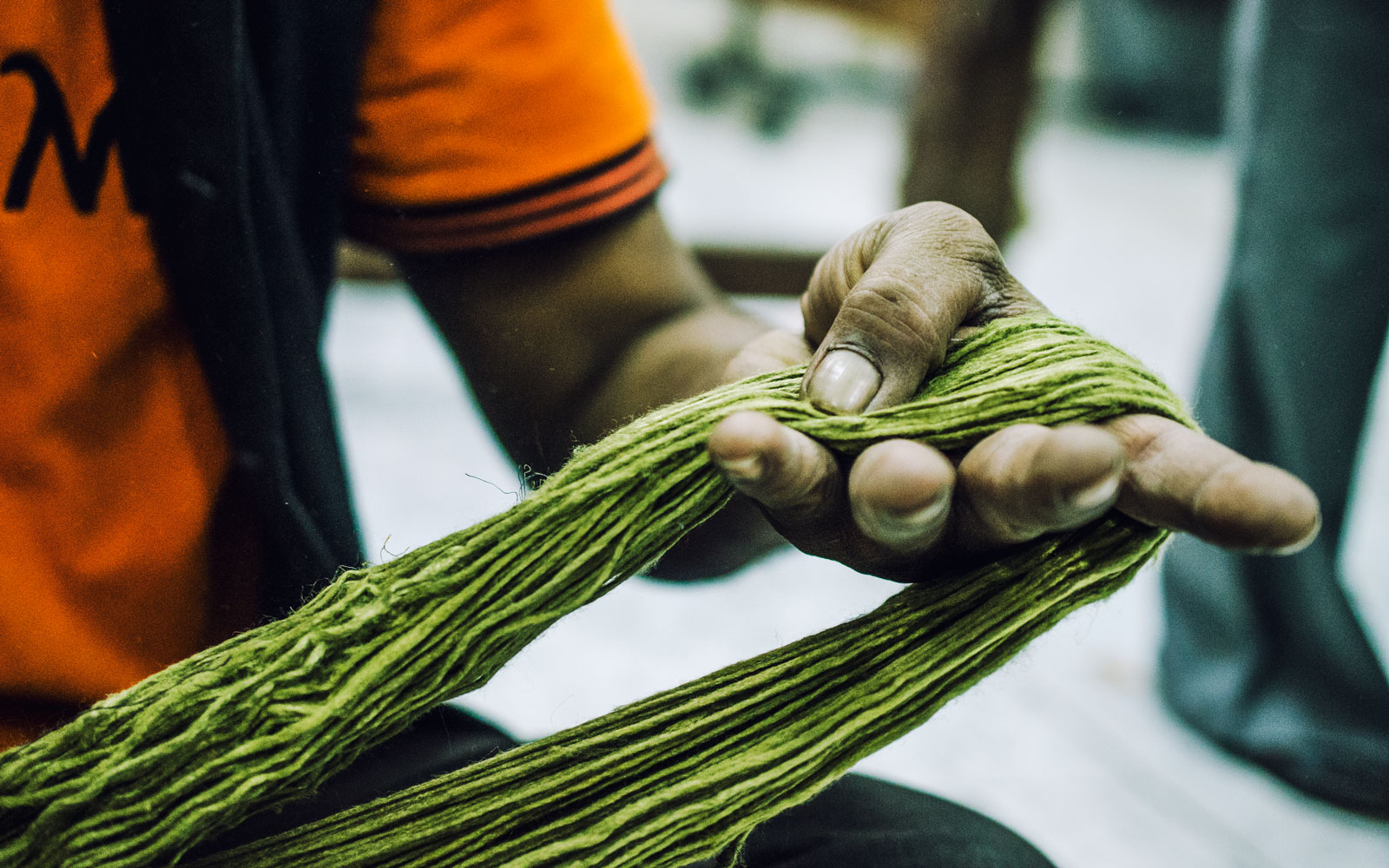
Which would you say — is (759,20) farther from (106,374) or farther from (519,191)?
(106,374)

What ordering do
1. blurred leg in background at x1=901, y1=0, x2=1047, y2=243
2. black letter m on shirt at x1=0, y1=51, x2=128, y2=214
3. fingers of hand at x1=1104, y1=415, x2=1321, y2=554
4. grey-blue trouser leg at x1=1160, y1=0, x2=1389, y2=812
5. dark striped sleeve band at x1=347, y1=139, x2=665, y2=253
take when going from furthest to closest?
blurred leg in background at x1=901, y1=0, x2=1047, y2=243, grey-blue trouser leg at x1=1160, y1=0, x2=1389, y2=812, dark striped sleeve band at x1=347, y1=139, x2=665, y2=253, black letter m on shirt at x1=0, y1=51, x2=128, y2=214, fingers of hand at x1=1104, y1=415, x2=1321, y2=554

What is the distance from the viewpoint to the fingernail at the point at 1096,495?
10.2 inches

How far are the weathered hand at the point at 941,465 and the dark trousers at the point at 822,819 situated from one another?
15cm

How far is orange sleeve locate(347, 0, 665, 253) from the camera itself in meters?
0.51

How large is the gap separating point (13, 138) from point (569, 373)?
0.25 metres

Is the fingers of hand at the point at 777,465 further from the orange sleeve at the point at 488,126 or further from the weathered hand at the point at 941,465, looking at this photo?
the orange sleeve at the point at 488,126

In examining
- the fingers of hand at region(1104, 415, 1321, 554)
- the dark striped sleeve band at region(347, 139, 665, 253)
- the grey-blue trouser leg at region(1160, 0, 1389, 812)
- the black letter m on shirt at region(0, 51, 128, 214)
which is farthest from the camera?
the grey-blue trouser leg at region(1160, 0, 1389, 812)

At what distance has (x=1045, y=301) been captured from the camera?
0.33 meters

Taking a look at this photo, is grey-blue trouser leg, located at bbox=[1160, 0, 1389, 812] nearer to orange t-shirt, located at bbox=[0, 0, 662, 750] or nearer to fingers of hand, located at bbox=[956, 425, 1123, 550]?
fingers of hand, located at bbox=[956, 425, 1123, 550]

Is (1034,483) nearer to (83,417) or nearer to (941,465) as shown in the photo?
(941,465)

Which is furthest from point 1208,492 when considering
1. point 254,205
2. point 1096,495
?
point 254,205

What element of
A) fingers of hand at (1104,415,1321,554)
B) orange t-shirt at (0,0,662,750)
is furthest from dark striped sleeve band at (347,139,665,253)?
fingers of hand at (1104,415,1321,554)

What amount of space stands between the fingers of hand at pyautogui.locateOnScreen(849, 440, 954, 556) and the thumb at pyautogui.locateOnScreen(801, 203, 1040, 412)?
0.08ft

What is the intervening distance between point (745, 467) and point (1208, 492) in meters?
0.13
